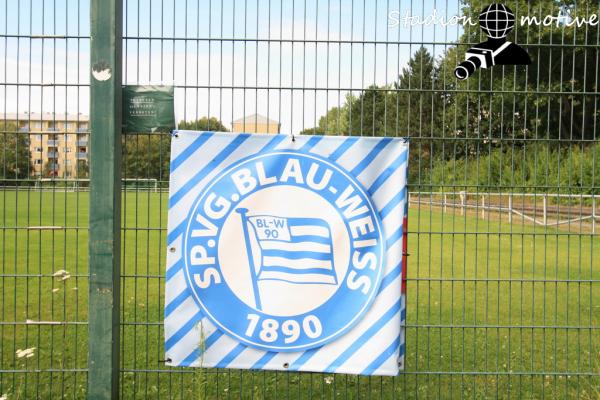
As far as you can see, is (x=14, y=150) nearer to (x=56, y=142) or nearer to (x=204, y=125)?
(x=56, y=142)

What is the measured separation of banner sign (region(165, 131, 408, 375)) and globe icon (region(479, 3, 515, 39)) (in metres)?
0.93

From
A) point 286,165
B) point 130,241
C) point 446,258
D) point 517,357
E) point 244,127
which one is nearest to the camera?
point 286,165

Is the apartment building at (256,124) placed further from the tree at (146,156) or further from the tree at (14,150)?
the tree at (14,150)

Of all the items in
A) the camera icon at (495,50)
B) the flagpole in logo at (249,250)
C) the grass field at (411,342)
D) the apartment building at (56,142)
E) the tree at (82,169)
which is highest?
the camera icon at (495,50)

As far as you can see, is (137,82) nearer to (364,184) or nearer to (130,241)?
(364,184)

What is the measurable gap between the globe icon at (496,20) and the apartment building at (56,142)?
98.6 inches

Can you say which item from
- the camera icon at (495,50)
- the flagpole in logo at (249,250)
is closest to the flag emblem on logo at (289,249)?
the flagpole in logo at (249,250)

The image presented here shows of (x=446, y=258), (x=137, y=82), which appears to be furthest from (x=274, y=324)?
(x=446, y=258)

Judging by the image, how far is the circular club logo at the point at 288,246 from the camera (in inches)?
139

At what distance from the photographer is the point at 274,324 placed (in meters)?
3.57

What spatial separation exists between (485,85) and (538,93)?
504 millimetres

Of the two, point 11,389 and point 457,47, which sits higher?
point 457,47

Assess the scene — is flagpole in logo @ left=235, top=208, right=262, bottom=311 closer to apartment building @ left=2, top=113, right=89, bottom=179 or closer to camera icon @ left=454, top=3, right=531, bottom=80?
apartment building @ left=2, top=113, right=89, bottom=179

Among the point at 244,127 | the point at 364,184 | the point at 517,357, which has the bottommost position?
the point at 517,357
